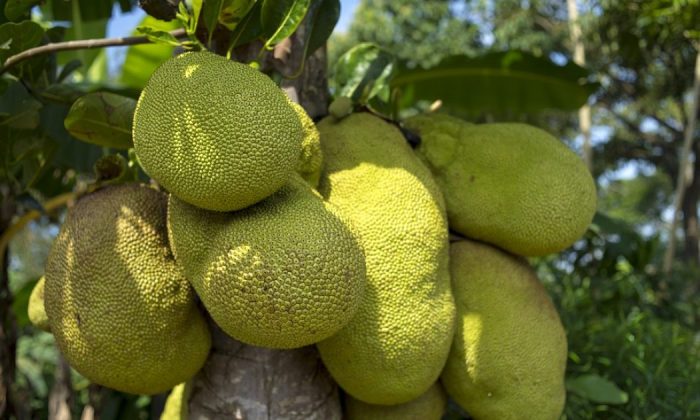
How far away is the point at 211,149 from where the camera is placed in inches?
30.6

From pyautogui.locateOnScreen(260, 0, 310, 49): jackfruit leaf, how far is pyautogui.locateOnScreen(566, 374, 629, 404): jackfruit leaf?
99cm

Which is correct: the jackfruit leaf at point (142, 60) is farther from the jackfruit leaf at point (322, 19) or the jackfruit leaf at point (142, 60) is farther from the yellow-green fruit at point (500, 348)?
the yellow-green fruit at point (500, 348)

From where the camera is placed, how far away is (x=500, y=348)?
3.58ft

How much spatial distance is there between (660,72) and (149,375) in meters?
6.94

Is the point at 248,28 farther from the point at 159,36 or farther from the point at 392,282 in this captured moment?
the point at 392,282

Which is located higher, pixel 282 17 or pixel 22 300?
pixel 282 17

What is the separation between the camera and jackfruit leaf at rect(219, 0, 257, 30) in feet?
3.14

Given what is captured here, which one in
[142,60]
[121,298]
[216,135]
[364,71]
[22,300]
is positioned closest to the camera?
[216,135]

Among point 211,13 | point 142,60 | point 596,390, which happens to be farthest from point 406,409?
point 142,60

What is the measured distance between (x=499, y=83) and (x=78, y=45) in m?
1.41

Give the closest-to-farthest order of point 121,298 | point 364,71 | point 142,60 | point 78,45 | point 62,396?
point 121,298 < point 78,45 < point 364,71 < point 62,396 < point 142,60

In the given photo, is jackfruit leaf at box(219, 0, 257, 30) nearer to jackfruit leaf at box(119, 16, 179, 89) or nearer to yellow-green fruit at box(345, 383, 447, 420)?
yellow-green fruit at box(345, 383, 447, 420)

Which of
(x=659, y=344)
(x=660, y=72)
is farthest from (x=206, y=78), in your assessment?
(x=660, y=72)

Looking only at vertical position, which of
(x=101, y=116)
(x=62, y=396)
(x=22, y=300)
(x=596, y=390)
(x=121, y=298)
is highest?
(x=101, y=116)
